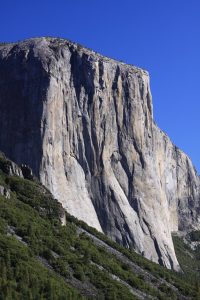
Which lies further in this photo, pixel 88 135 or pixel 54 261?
pixel 88 135

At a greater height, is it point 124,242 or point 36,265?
point 124,242

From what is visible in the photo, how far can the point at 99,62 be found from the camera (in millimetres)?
117688

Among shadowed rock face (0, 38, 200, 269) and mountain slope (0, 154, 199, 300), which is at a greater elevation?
shadowed rock face (0, 38, 200, 269)

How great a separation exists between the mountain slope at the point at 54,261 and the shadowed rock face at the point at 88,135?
2987cm

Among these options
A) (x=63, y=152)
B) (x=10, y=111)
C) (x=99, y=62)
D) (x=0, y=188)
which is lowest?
(x=0, y=188)

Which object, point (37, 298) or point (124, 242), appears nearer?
point (37, 298)

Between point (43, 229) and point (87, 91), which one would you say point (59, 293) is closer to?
point (43, 229)

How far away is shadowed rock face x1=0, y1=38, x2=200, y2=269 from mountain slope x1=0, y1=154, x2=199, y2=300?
98.0 ft

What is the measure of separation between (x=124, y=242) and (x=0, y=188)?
47.6 metres

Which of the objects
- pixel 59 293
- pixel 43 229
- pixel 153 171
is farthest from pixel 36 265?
pixel 153 171

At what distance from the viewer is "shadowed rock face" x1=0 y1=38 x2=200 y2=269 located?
350 feet

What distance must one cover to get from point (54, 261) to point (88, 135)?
6121cm

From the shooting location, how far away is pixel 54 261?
Result: 172 ft

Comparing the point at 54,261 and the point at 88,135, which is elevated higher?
the point at 88,135
